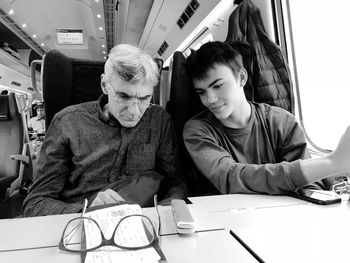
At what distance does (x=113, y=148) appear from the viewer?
4.67 ft

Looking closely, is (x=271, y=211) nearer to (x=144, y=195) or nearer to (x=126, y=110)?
(x=144, y=195)

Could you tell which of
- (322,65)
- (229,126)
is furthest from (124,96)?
(322,65)

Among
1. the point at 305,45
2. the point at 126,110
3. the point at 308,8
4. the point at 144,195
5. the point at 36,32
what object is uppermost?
the point at 36,32

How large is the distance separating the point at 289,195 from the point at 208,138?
461mm

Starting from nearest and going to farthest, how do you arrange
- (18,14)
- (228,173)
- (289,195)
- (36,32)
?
(289,195) → (228,173) → (18,14) → (36,32)

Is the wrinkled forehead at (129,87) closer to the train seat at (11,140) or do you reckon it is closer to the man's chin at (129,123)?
the man's chin at (129,123)

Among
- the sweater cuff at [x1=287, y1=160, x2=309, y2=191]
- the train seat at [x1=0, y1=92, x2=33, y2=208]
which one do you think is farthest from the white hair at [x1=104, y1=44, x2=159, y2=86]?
the train seat at [x1=0, y1=92, x2=33, y2=208]

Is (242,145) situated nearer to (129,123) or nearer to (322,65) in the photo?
(129,123)

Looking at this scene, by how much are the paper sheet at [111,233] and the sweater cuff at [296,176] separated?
23.5 inches

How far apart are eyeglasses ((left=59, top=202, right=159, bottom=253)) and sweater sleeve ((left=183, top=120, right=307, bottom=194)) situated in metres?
0.50

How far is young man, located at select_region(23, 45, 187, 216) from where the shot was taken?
1.29 meters

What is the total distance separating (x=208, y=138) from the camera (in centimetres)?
141

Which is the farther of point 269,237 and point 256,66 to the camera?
point 256,66

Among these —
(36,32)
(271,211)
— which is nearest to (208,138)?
(271,211)
